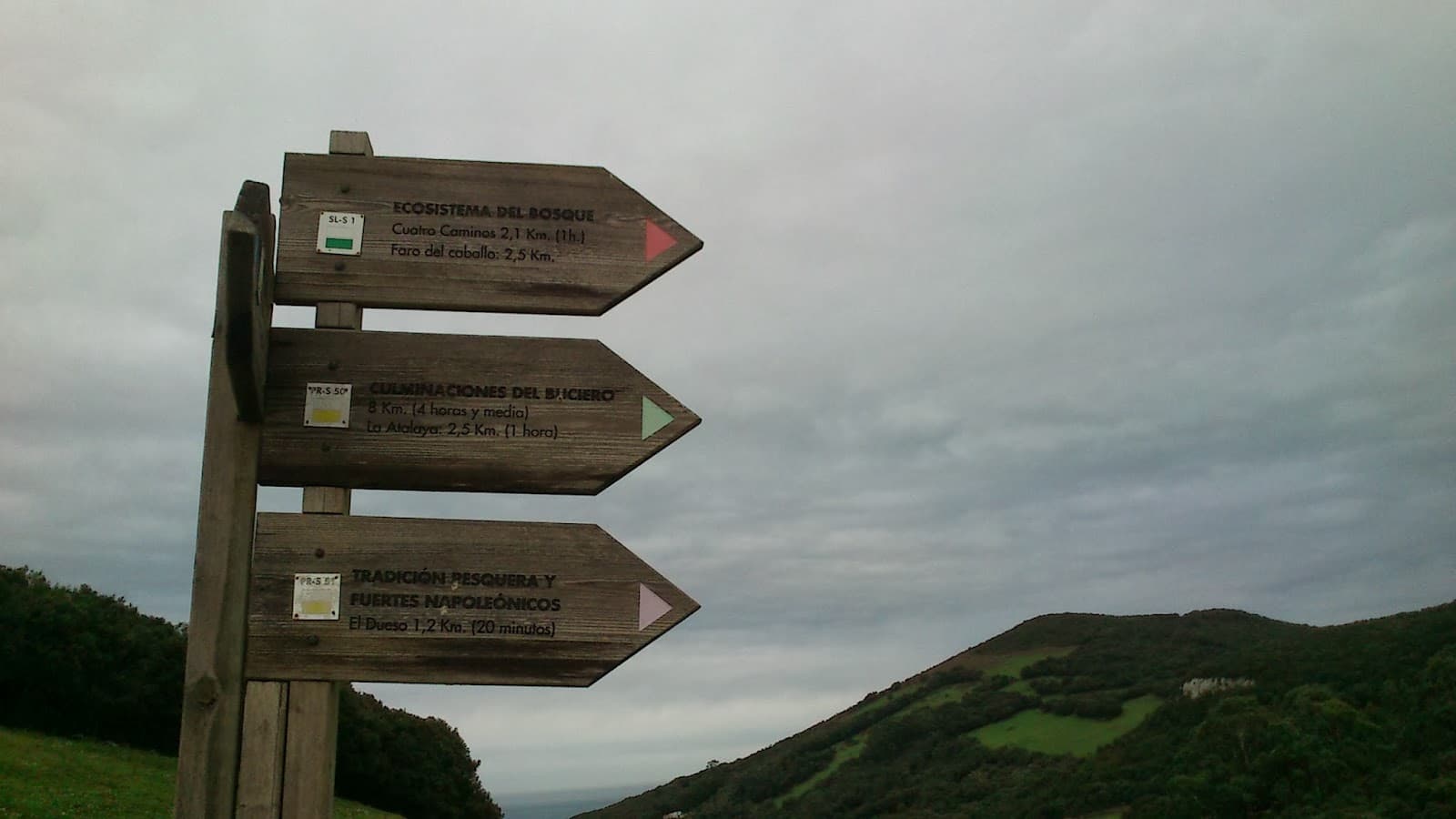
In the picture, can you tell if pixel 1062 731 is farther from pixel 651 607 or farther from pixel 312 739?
pixel 312 739

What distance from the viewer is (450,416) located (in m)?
4.25

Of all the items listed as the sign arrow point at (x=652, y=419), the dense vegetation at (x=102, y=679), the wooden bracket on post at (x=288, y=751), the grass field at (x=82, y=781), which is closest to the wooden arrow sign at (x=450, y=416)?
the sign arrow point at (x=652, y=419)

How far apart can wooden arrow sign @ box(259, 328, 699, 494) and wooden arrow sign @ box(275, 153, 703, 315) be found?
23 centimetres

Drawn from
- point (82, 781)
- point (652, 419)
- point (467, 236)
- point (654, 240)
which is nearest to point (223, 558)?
point (467, 236)

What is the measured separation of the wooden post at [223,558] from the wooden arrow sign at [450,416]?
0.15 meters

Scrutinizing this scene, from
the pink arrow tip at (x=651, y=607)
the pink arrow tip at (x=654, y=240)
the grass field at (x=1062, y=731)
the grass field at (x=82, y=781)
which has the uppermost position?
the pink arrow tip at (x=654, y=240)

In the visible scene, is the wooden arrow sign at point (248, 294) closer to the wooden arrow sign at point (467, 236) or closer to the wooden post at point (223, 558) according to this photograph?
the wooden post at point (223, 558)

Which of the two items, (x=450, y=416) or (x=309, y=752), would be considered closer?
(x=309, y=752)

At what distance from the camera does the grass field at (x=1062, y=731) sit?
78.4 m

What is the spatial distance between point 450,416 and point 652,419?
2.70 ft

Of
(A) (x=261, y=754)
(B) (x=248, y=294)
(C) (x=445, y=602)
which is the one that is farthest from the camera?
(C) (x=445, y=602)

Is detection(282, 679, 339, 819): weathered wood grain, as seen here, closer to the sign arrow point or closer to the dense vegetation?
the sign arrow point

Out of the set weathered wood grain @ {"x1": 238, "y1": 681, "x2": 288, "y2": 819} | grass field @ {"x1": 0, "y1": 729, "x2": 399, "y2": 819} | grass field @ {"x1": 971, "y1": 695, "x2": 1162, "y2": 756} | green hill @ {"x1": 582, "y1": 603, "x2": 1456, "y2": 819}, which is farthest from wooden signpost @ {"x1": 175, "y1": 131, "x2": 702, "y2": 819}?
grass field @ {"x1": 971, "y1": 695, "x2": 1162, "y2": 756}

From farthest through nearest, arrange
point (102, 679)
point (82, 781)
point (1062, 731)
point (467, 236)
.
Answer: point (1062, 731) < point (102, 679) < point (82, 781) < point (467, 236)
